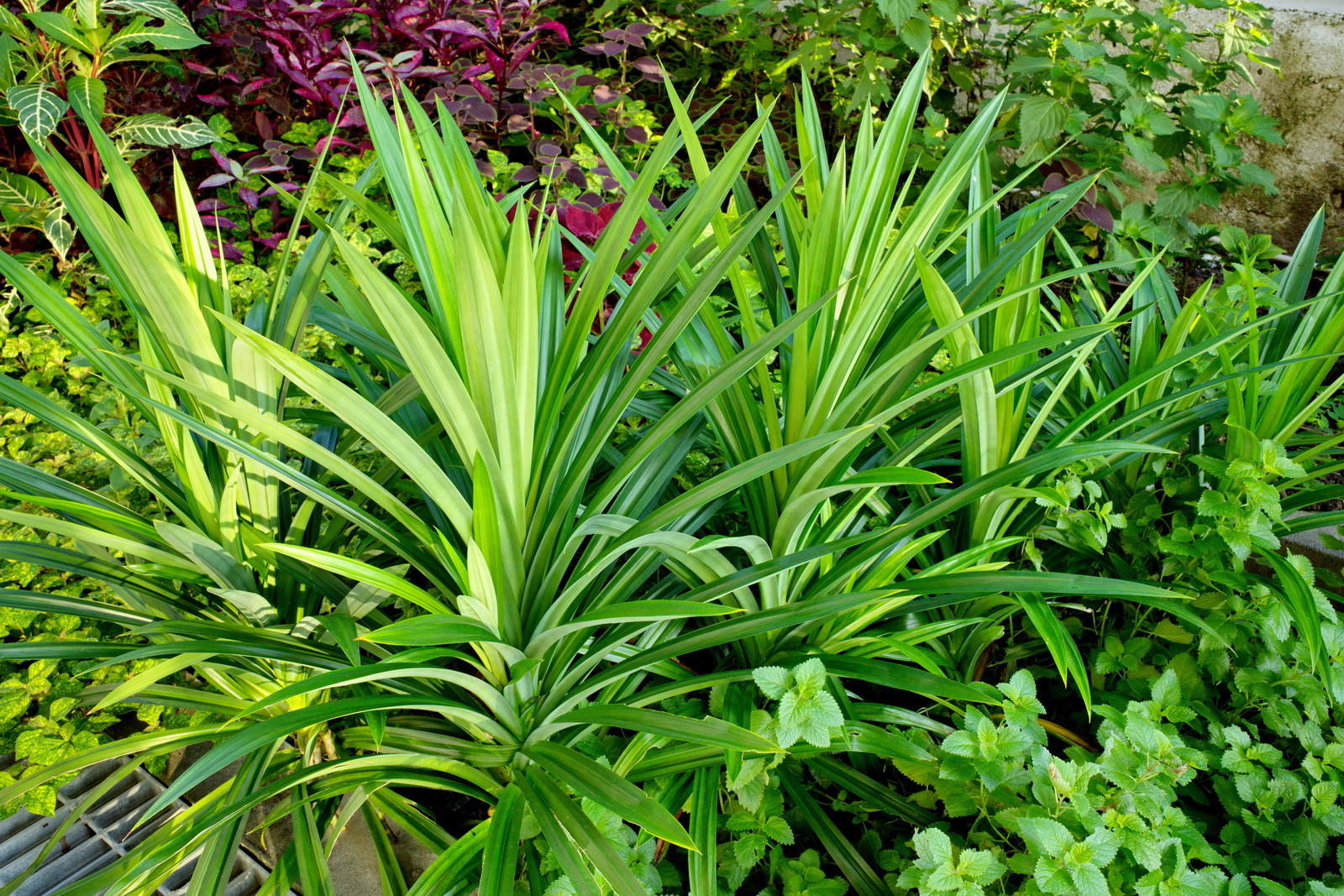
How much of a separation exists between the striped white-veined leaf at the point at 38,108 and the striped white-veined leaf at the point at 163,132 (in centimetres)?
24

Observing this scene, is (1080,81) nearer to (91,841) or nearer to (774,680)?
(774,680)

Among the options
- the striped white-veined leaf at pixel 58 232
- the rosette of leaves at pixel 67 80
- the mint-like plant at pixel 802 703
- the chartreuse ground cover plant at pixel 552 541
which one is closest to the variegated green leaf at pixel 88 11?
the rosette of leaves at pixel 67 80

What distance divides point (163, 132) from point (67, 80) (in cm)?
28

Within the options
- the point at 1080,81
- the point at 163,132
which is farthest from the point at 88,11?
the point at 1080,81

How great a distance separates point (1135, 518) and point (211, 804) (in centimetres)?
150

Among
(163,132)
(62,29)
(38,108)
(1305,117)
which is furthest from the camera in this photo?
(1305,117)

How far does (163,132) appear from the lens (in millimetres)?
2561

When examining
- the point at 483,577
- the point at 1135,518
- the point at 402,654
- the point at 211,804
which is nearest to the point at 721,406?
the point at 483,577

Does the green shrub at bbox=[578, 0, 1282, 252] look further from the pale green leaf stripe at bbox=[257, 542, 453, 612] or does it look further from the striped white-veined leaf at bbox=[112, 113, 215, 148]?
the pale green leaf stripe at bbox=[257, 542, 453, 612]

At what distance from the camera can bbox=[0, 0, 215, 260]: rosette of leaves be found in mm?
2377

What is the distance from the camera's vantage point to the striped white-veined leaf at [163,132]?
2541 millimetres

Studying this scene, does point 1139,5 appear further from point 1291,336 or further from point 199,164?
point 199,164

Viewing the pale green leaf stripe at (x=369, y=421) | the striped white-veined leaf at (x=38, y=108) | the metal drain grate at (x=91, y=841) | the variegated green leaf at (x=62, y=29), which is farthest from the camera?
the variegated green leaf at (x=62, y=29)

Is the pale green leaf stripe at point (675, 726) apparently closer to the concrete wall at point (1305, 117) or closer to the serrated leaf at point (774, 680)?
the serrated leaf at point (774, 680)
